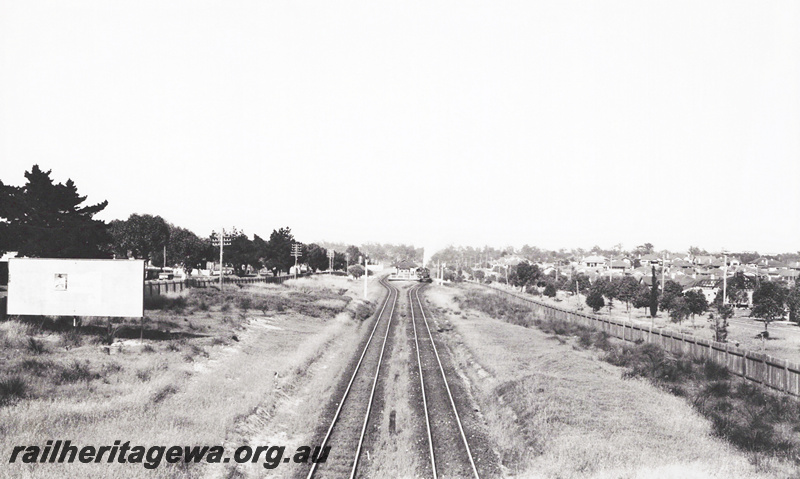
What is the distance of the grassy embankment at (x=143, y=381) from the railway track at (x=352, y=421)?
184cm

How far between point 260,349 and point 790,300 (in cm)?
5455

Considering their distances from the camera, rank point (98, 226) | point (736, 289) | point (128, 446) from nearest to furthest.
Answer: point (128, 446) → point (98, 226) → point (736, 289)

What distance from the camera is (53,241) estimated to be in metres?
35.8

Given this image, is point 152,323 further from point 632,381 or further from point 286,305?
point 632,381

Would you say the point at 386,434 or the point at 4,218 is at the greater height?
the point at 4,218

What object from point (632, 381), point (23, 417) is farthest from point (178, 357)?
point (632, 381)

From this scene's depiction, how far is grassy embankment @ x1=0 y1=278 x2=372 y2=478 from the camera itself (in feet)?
45.1

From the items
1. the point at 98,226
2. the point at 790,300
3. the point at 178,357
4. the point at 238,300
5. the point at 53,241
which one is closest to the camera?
the point at 178,357

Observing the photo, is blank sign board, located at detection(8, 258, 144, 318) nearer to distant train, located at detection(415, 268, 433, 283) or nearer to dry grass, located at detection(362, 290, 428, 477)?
dry grass, located at detection(362, 290, 428, 477)

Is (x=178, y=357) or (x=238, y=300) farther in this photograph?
(x=238, y=300)

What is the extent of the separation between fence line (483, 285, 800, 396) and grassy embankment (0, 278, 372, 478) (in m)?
Answer: 20.0

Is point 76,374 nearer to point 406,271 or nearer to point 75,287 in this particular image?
point 75,287

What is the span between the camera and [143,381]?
19.7 metres

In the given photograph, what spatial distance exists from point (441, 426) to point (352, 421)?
3053mm
